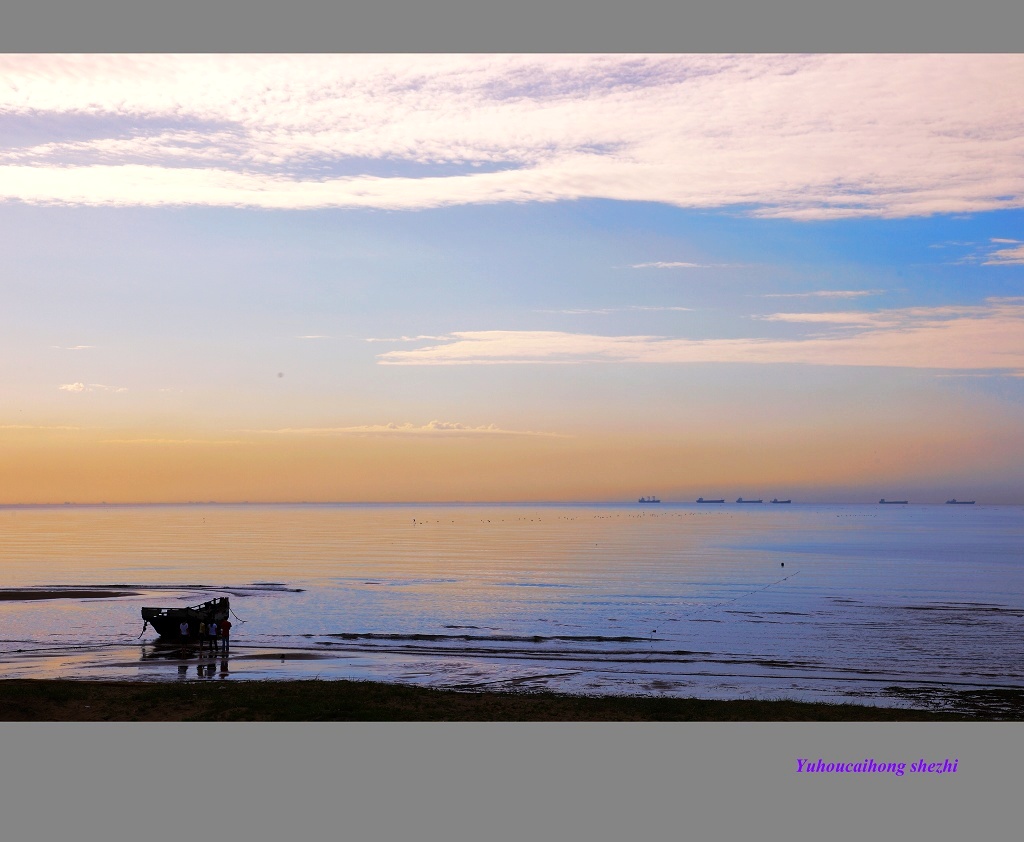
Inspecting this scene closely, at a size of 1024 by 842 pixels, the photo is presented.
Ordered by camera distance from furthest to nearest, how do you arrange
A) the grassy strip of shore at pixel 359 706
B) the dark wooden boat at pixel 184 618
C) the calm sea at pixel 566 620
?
the dark wooden boat at pixel 184 618 → the calm sea at pixel 566 620 → the grassy strip of shore at pixel 359 706

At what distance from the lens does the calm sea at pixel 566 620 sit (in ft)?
136

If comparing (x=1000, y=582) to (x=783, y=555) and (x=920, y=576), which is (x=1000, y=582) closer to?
(x=920, y=576)

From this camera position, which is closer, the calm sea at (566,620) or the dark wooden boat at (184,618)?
the calm sea at (566,620)

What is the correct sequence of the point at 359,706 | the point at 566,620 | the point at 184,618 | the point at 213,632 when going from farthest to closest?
1. the point at 566,620
2. the point at 184,618
3. the point at 213,632
4. the point at 359,706

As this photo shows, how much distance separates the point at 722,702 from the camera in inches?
1213

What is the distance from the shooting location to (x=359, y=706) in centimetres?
2895

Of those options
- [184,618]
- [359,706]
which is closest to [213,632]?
[184,618]

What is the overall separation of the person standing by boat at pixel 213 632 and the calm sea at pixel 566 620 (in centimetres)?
153

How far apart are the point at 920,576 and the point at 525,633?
59.8m

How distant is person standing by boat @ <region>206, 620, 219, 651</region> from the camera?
48.8 metres

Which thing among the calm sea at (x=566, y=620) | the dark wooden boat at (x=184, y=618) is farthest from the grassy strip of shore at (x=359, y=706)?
the dark wooden boat at (x=184, y=618)

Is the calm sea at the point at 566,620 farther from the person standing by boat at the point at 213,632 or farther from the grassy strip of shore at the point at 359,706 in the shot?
the grassy strip of shore at the point at 359,706

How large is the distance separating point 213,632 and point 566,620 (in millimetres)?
24534

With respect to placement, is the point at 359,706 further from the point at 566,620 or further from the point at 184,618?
the point at 566,620
